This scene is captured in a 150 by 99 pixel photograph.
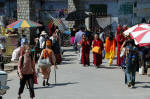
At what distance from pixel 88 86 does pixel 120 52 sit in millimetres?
4460

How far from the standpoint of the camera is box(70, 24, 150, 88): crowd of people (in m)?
14.3

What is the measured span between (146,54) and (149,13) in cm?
1940

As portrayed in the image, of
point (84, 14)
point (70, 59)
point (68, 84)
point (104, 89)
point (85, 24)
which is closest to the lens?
point (104, 89)

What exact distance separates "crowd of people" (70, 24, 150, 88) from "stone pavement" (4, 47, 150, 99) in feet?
1.30

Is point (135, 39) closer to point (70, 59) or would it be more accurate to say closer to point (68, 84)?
point (68, 84)

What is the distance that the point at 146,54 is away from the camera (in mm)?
16984

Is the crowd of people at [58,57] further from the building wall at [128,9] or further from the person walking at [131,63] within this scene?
the building wall at [128,9]

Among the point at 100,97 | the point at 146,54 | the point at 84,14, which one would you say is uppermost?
the point at 84,14

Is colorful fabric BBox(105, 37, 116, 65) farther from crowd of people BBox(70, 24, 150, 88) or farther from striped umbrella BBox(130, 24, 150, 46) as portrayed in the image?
striped umbrella BBox(130, 24, 150, 46)

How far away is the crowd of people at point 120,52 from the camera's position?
14.3 m

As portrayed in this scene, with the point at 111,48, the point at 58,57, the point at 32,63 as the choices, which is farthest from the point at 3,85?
the point at 58,57

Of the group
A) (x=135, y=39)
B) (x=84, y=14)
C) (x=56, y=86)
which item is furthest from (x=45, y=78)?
(x=84, y=14)

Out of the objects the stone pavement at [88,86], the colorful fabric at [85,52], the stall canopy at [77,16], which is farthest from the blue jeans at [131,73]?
the stall canopy at [77,16]

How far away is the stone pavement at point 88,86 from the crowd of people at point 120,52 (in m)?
0.39
